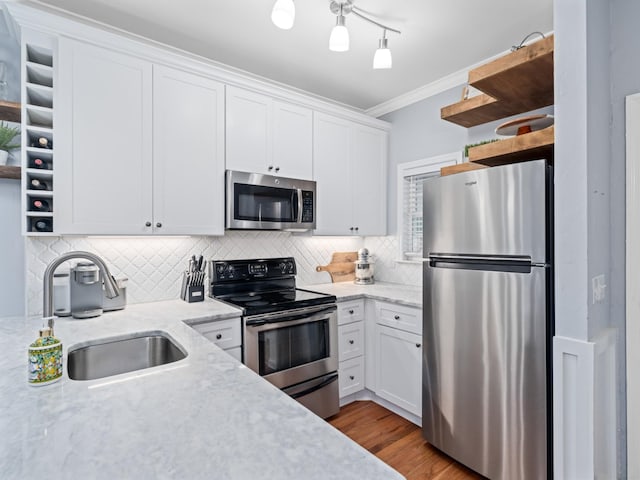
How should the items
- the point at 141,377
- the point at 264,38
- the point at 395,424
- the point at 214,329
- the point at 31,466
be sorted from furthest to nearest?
1. the point at 395,424
2. the point at 264,38
3. the point at 214,329
4. the point at 141,377
5. the point at 31,466

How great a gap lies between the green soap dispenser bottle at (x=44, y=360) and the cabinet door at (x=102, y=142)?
102 cm

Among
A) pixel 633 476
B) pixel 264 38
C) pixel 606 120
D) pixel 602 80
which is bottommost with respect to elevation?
pixel 633 476

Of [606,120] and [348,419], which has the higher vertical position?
[606,120]

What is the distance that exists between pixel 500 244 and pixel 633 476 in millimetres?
1296

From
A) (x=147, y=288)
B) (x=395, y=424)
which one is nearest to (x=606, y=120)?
(x=395, y=424)

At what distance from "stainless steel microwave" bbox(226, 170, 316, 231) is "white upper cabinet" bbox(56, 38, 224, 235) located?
0.09 metres

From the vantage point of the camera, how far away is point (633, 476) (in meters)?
1.68

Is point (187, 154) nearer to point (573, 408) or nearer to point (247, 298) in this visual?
point (247, 298)

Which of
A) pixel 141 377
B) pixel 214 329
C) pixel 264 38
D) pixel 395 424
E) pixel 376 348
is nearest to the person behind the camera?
pixel 141 377

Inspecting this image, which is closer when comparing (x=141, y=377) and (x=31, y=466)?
(x=31, y=466)

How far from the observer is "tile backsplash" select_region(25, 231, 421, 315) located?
78.9 inches

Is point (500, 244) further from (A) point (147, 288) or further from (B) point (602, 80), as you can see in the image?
(A) point (147, 288)

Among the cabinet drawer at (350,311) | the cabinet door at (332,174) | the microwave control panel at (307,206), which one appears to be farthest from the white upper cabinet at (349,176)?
the cabinet drawer at (350,311)

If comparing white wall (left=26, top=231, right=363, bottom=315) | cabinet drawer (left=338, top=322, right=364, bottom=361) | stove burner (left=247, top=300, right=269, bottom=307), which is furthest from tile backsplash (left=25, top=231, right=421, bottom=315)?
cabinet drawer (left=338, top=322, right=364, bottom=361)
